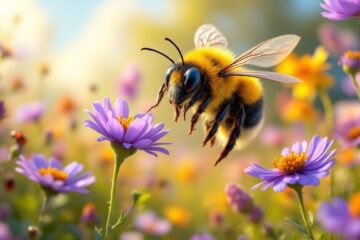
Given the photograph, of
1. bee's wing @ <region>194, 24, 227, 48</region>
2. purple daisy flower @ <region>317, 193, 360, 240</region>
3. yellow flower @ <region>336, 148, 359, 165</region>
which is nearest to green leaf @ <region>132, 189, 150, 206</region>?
bee's wing @ <region>194, 24, 227, 48</region>

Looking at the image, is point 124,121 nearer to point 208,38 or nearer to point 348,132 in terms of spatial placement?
point 208,38

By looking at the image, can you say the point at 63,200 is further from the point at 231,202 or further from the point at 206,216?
the point at 206,216

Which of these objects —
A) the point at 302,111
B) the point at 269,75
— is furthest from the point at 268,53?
the point at 302,111

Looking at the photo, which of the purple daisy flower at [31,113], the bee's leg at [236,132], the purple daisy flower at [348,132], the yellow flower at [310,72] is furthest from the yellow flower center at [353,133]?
the purple daisy flower at [31,113]

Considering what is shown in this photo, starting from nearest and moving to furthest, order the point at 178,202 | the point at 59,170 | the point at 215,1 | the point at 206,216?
the point at 59,170 < the point at 206,216 < the point at 178,202 < the point at 215,1

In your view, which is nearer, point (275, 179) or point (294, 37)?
point (275, 179)

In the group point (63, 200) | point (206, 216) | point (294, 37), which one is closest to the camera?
point (294, 37)

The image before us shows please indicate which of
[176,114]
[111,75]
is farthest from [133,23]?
[176,114]
